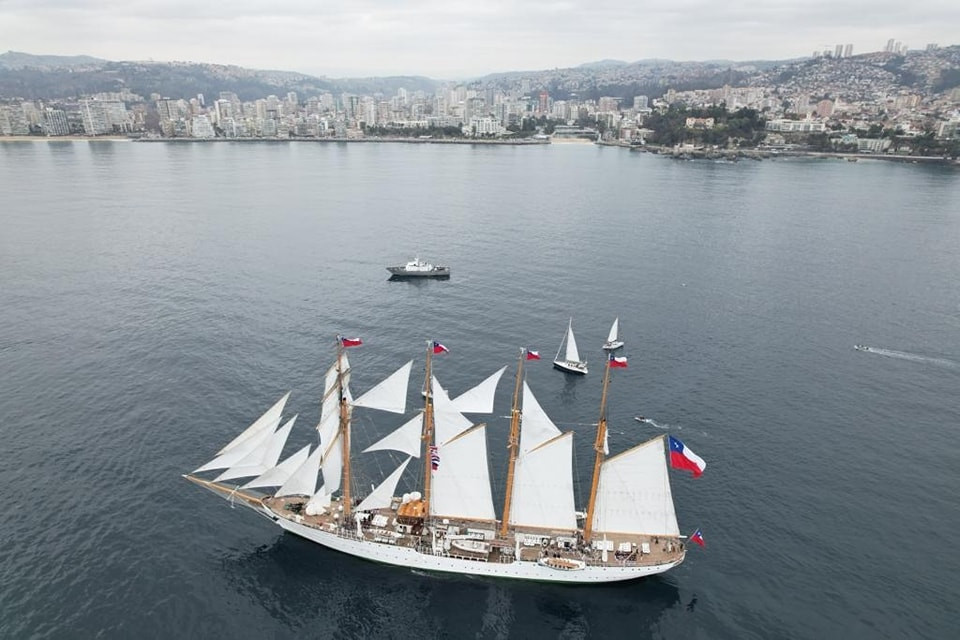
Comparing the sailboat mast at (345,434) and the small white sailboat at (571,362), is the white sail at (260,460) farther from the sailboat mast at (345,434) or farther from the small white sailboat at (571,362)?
the small white sailboat at (571,362)

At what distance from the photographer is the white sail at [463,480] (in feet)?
138

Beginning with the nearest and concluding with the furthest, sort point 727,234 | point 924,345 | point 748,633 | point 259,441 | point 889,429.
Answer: point 748,633
point 259,441
point 889,429
point 924,345
point 727,234

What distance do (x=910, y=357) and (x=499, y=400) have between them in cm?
5381

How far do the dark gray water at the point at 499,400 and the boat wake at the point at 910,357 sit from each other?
1.70 feet

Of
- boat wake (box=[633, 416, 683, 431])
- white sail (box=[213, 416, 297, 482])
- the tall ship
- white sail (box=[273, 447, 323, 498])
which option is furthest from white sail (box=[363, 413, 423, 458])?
boat wake (box=[633, 416, 683, 431])

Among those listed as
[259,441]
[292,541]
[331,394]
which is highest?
[331,394]

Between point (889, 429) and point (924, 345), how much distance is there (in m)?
26.8

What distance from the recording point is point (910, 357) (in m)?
74.2

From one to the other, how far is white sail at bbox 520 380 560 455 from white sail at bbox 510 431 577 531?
1.33ft

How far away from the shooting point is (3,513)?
45.5 metres

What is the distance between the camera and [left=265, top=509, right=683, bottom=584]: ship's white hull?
40906 millimetres

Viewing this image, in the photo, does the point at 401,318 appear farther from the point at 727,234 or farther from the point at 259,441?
the point at 727,234

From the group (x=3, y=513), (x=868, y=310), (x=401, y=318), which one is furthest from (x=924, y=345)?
(x=3, y=513)

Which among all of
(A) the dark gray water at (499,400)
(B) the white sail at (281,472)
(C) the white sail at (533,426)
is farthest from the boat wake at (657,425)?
(B) the white sail at (281,472)
